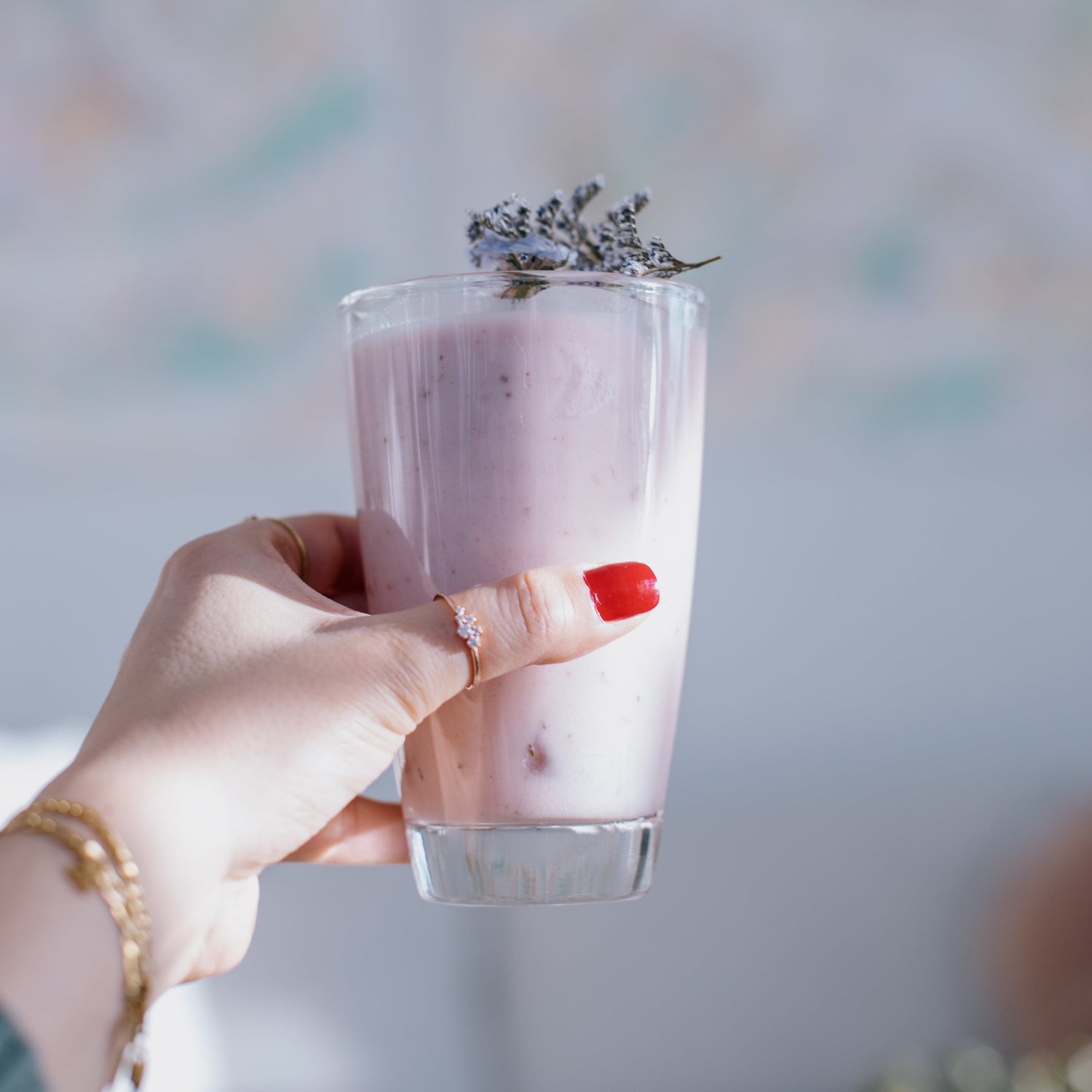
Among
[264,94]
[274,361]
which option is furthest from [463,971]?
[264,94]

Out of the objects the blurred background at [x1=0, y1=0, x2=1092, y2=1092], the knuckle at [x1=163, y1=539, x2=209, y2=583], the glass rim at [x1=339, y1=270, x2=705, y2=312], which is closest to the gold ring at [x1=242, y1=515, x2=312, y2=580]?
the knuckle at [x1=163, y1=539, x2=209, y2=583]

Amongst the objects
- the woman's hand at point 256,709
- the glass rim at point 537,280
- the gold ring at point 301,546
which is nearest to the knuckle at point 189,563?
the woman's hand at point 256,709

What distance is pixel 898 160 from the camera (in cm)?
202

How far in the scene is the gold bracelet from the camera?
1.98 feet

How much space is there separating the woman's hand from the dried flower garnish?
0.22 m

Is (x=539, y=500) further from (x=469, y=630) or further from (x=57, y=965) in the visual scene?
(x=57, y=965)

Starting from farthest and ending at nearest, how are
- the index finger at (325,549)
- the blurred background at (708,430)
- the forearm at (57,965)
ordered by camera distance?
the blurred background at (708,430), the index finger at (325,549), the forearm at (57,965)

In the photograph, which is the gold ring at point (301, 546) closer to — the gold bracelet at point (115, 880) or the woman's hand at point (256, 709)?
the woman's hand at point (256, 709)

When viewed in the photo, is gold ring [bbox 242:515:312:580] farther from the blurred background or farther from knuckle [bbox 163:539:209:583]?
the blurred background

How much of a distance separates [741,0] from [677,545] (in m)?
1.51

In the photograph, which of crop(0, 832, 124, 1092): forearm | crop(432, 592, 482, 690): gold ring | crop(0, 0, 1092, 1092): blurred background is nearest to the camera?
crop(0, 832, 124, 1092): forearm

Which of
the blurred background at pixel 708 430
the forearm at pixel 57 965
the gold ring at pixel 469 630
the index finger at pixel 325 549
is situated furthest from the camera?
the blurred background at pixel 708 430

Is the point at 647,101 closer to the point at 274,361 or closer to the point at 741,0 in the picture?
the point at 741,0

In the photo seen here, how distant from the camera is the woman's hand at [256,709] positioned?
0.64 m
